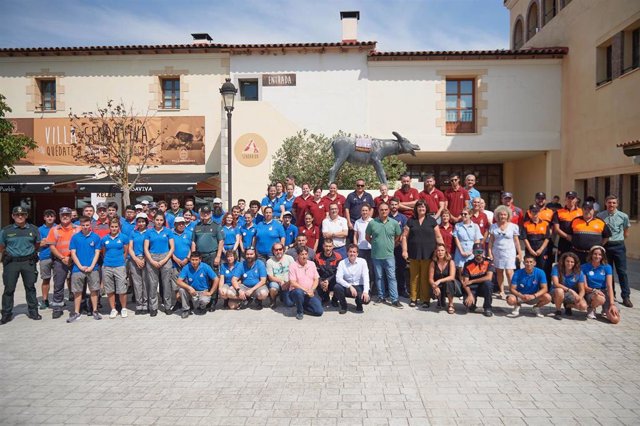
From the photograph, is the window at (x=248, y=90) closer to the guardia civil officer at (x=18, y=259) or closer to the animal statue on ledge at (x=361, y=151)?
the animal statue on ledge at (x=361, y=151)

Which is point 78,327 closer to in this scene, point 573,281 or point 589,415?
point 589,415

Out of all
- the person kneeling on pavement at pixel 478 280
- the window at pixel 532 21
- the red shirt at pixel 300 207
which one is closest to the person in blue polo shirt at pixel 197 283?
the red shirt at pixel 300 207

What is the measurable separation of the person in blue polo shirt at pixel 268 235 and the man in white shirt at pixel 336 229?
2.80ft

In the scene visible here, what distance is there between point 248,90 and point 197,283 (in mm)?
12614

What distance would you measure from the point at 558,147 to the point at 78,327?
1790 centimetres

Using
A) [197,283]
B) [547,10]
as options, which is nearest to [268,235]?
[197,283]

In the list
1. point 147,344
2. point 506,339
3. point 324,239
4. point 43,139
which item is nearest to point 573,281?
point 506,339

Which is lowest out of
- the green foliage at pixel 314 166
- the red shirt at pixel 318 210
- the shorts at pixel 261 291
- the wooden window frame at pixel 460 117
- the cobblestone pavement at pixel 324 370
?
the cobblestone pavement at pixel 324 370

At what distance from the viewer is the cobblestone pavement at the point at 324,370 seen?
3.85 m

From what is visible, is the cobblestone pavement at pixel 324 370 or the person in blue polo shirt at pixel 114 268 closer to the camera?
the cobblestone pavement at pixel 324 370

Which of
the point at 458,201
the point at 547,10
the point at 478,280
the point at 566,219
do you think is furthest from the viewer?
the point at 547,10

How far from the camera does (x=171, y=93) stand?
18594mm

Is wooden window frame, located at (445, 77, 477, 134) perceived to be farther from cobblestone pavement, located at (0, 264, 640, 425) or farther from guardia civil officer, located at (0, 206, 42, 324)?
guardia civil officer, located at (0, 206, 42, 324)

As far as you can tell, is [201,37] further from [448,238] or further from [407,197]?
[448,238]
